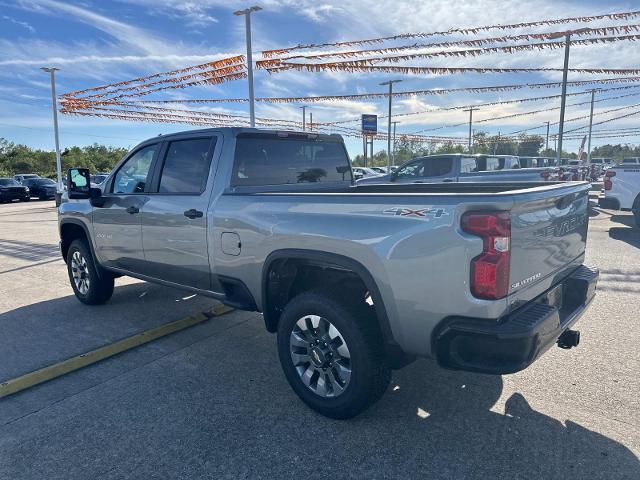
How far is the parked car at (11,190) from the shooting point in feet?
91.0

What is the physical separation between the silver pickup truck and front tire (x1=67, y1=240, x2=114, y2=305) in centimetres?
85

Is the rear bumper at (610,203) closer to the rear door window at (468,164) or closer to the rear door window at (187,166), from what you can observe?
the rear door window at (468,164)

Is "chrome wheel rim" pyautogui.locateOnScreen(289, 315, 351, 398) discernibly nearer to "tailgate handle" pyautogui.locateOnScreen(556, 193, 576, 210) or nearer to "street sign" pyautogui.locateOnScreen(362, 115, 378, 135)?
"tailgate handle" pyautogui.locateOnScreen(556, 193, 576, 210)

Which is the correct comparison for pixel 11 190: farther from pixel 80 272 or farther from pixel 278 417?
pixel 278 417

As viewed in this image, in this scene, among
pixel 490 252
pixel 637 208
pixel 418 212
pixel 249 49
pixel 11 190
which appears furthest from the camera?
pixel 11 190

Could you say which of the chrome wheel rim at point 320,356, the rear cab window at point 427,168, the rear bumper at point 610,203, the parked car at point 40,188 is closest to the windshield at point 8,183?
the parked car at point 40,188

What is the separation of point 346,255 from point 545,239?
121cm

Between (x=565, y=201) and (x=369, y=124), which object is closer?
(x=565, y=201)

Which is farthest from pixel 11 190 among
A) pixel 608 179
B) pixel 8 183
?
pixel 608 179

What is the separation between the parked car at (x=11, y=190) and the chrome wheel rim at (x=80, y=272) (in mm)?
27024

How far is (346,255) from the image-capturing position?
9.50 feet

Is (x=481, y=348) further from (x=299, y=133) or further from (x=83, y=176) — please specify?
(x=83, y=176)

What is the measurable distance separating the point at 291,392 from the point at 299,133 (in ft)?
7.77

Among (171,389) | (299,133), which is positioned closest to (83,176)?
(299,133)
